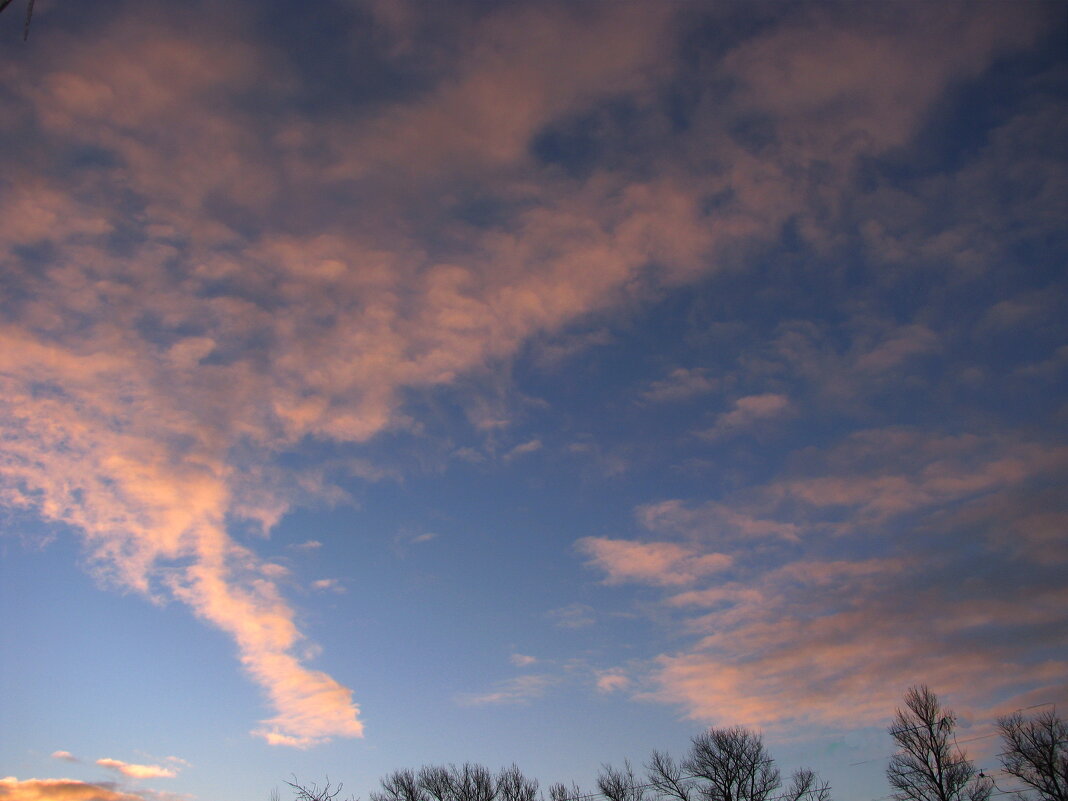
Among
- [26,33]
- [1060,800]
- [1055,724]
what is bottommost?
[1060,800]

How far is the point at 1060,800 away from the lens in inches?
2232

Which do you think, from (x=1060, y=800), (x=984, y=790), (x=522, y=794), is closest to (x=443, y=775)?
(x=522, y=794)

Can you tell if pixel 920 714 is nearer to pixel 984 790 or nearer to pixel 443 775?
pixel 984 790

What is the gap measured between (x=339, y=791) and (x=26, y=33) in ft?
168

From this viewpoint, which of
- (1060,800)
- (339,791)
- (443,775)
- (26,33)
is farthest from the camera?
(443,775)

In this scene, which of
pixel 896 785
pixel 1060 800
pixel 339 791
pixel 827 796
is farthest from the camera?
pixel 827 796

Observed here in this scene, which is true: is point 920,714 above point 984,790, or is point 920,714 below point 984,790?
above

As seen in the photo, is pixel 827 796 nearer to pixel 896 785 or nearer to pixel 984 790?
pixel 896 785

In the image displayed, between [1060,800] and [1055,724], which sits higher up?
[1055,724]

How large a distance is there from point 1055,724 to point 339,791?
6541cm

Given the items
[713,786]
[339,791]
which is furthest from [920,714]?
[339,791]

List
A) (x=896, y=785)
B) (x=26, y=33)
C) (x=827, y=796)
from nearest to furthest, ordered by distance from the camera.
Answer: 1. (x=26, y=33)
2. (x=896, y=785)
3. (x=827, y=796)

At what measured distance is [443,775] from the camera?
84125 millimetres

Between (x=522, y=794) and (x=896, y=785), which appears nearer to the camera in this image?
(x=896, y=785)
